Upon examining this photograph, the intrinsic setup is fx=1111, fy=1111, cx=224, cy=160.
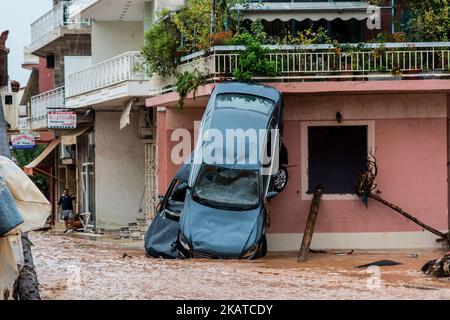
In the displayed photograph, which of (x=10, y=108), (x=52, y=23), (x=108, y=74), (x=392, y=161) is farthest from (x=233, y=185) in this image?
(x=52, y=23)

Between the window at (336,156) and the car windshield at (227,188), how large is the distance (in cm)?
390

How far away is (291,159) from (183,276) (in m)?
8.70

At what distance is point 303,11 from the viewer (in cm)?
2648

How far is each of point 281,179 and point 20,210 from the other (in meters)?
14.4

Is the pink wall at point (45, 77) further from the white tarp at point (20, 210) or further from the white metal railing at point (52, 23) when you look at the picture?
the white tarp at point (20, 210)

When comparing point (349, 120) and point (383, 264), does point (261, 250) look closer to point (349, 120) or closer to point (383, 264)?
point (383, 264)

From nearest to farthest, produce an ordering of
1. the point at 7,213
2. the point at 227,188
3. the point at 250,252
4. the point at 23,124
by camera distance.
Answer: the point at 7,213 → the point at 250,252 → the point at 227,188 → the point at 23,124

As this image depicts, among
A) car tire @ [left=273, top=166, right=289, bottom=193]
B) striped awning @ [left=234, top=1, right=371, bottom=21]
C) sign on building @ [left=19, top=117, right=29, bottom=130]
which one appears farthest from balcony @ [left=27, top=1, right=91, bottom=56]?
car tire @ [left=273, top=166, right=289, bottom=193]

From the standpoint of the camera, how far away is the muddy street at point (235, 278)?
1524 centimetres

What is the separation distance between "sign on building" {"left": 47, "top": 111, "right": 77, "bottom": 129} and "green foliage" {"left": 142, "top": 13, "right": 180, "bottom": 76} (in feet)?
32.4

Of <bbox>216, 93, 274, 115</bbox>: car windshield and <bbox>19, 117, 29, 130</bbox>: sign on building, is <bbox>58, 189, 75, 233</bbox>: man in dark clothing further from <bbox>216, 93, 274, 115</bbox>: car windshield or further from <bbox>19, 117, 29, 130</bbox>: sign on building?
<bbox>216, 93, 274, 115</bbox>: car windshield

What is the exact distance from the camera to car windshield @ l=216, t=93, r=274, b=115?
23.3m
